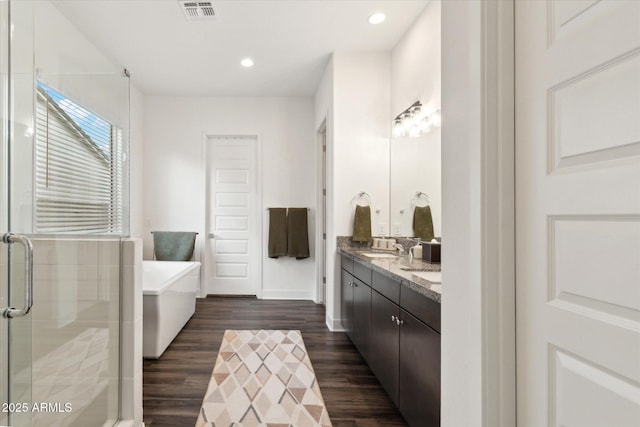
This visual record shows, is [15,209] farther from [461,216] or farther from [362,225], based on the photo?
[362,225]

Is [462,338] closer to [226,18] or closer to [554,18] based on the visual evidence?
[554,18]

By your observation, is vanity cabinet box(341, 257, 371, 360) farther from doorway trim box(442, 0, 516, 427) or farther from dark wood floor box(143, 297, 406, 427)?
doorway trim box(442, 0, 516, 427)

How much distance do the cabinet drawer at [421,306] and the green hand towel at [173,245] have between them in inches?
128

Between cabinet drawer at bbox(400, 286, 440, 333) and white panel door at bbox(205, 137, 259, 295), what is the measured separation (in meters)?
3.07

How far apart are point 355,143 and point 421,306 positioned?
2078 millimetres

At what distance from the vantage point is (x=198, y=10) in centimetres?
250

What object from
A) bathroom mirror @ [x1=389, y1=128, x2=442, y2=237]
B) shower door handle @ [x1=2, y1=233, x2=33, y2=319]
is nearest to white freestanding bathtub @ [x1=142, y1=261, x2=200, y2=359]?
shower door handle @ [x1=2, y1=233, x2=33, y2=319]

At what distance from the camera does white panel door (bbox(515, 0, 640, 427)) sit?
1.87 ft

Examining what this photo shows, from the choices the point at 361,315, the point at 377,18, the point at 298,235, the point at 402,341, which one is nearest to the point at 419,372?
the point at 402,341

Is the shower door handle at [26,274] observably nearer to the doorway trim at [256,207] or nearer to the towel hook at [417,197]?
the towel hook at [417,197]

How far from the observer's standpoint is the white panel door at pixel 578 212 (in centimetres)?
57

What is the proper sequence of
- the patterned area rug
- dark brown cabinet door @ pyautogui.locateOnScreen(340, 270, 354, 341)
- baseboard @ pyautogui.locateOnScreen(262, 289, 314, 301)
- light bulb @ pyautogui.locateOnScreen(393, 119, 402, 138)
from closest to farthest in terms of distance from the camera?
the patterned area rug < dark brown cabinet door @ pyautogui.locateOnScreen(340, 270, 354, 341) < light bulb @ pyautogui.locateOnScreen(393, 119, 402, 138) < baseboard @ pyautogui.locateOnScreen(262, 289, 314, 301)

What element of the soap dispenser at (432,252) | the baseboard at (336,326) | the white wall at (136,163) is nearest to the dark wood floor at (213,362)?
the baseboard at (336,326)

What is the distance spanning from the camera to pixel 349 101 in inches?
123
